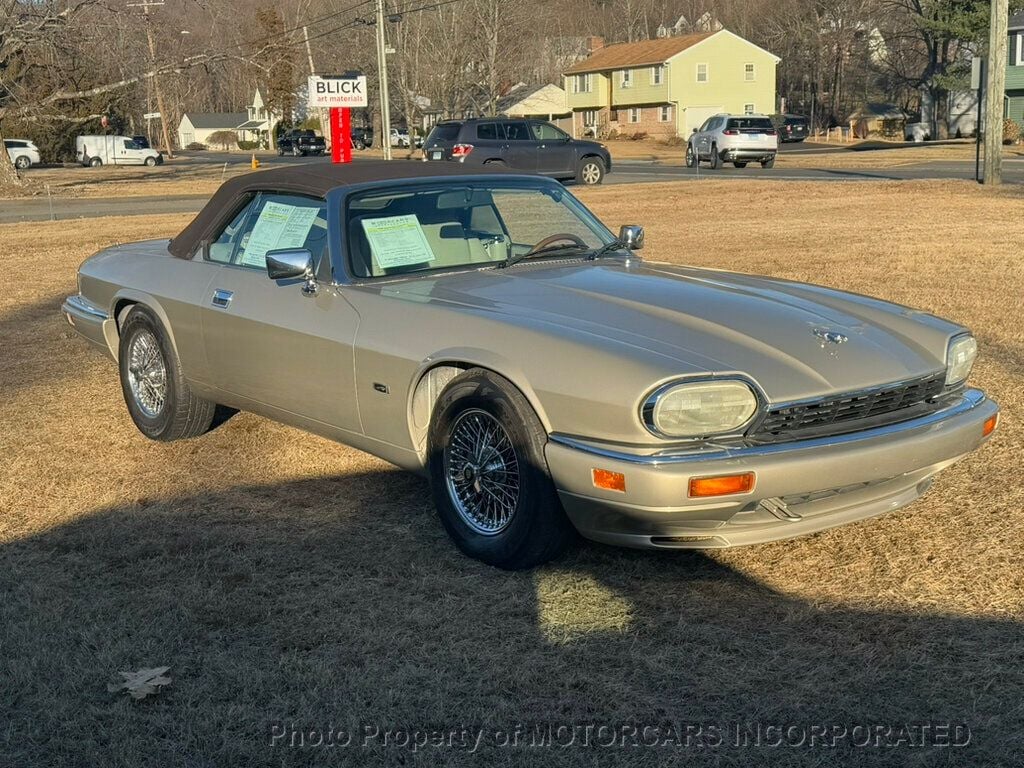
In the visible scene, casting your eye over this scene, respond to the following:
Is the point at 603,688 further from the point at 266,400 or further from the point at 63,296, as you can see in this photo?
the point at 63,296

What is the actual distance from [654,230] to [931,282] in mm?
6636

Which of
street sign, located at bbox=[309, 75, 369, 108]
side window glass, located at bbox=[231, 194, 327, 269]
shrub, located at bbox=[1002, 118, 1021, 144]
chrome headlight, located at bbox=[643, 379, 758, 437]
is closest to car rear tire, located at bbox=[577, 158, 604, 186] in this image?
street sign, located at bbox=[309, 75, 369, 108]

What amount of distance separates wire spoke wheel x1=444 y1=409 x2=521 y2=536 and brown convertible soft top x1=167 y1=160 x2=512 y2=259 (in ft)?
4.92

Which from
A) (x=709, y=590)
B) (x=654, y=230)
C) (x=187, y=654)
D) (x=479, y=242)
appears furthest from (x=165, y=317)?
(x=654, y=230)

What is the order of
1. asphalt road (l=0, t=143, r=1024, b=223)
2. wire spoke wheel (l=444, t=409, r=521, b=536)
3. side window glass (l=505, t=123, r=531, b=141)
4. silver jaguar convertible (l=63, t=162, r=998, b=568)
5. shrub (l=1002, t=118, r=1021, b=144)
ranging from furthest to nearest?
shrub (l=1002, t=118, r=1021, b=144) → side window glass (l=505, t=123, r=531, b=141) → asphalt road (l=0, t=143, r=1024, b=223) → wire spoke wheel (l=444, t=409, r=521, b=536) → silver jaguar convertible (l=63, t=162, r=998, b=568)

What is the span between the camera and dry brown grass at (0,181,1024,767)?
11.4ft

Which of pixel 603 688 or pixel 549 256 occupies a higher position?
pixel 549 256

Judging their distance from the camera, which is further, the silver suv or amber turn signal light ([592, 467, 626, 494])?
the silver suv

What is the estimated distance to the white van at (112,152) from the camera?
71.0 m

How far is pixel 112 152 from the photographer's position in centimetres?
7238

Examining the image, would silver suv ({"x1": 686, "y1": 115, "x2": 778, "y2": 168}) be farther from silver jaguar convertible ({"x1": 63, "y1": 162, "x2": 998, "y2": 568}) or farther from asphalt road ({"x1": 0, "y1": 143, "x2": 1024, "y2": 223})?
silver jaguar convertible ({"x1": 63, "y1": 162, "x2": 998, "y2": 568})

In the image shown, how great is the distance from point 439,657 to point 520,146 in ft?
88.1

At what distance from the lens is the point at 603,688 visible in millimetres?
Answer: 3635

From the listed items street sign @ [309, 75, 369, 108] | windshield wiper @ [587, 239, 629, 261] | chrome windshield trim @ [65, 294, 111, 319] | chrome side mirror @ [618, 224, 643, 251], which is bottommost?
chrome windshield trim @ [65, 294, 111, 319]
